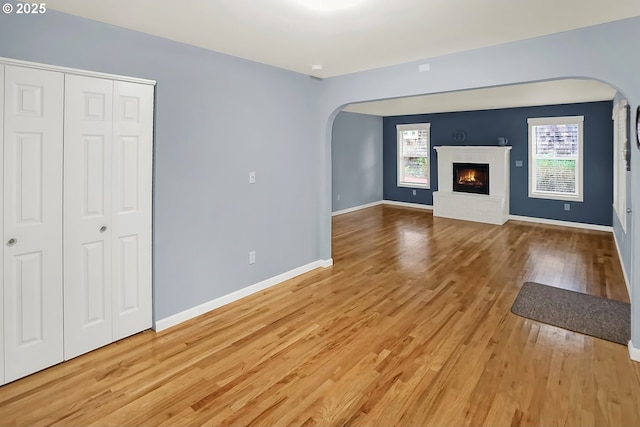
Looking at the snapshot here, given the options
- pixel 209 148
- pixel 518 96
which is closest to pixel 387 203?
pixel 518 96

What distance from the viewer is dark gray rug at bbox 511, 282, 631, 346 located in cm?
314

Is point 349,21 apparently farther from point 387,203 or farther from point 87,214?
point 387,203

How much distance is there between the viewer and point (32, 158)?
2.45 meters

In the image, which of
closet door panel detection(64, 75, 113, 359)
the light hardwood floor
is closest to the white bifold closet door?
closet door panel detection(64, 75, 113, 359)

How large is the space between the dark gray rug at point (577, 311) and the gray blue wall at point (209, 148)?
267 centimetres

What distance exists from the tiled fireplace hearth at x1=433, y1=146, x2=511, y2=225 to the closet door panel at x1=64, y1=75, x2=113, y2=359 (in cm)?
731

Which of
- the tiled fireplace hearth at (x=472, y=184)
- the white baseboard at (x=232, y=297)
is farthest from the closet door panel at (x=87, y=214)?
the tiled fireplace hearth at (x=472, y=184)

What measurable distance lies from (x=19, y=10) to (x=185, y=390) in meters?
2.70

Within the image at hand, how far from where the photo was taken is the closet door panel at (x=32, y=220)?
7.76ft

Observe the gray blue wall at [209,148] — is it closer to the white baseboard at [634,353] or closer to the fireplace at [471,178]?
the white baseboard at [634,353]

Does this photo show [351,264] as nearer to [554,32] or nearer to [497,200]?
[554,32]

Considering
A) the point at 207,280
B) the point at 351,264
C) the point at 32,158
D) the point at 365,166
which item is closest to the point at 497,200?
the point at 365,166

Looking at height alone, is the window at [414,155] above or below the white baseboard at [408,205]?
above

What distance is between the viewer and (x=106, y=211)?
2836mm
